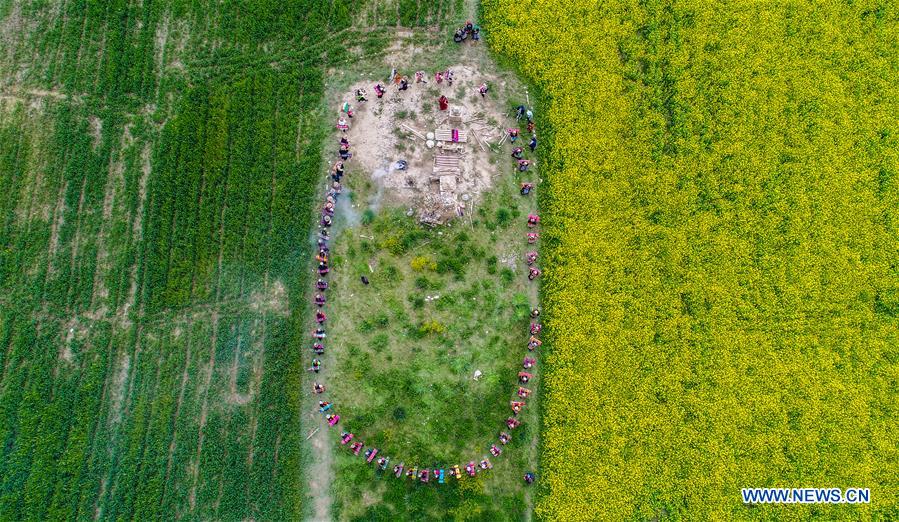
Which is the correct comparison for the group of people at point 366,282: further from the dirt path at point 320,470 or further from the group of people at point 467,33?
the dirt path at point 320,470

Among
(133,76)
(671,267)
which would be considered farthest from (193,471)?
(671,267)

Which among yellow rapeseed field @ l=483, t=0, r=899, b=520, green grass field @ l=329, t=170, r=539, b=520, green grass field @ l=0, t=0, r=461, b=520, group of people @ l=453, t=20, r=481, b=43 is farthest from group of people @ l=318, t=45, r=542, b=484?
green grass field @ l=0, t=0, r=461, b=520

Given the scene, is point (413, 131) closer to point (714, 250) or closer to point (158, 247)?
point (158, 247)

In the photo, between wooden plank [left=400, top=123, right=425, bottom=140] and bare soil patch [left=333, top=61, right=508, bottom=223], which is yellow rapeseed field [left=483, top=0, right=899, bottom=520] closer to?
bare soil patch [left=333, top=61, right=508, bottom=223]

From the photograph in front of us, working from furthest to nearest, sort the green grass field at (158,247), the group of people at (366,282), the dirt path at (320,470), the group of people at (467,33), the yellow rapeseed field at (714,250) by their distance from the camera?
the group of people at (467,33)
the yellow rapeseed field at (714,250)
the group of people at (366,282)
the dirt path at (320,470)
the green grass field at (158,247)

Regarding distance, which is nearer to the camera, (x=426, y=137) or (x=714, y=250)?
(x=714, y=250)

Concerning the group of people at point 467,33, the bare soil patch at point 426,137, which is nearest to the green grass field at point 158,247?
the bare soil patch at point 426,137

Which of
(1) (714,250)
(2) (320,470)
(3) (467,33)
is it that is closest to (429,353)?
(2) (320,470)
